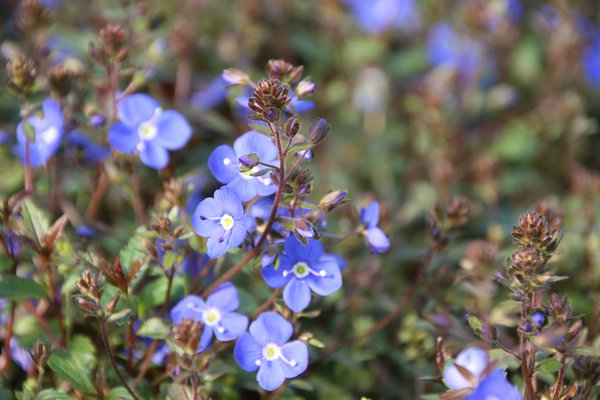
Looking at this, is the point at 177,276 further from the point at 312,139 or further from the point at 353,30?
the point at 353,30

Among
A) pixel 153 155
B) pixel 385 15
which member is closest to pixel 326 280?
pixel 153 155

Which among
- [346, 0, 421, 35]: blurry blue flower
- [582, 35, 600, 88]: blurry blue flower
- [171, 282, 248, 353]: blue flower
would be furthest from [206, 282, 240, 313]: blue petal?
[582, 35, 600, 88]: blurry blue flower

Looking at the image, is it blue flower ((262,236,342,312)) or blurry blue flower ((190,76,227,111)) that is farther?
blurry blue flower ((190,76,227,111))

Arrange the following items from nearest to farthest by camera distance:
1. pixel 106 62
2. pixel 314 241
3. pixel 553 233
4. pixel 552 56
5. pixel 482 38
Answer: pixel 553 233
pixel 314 241
pixel 106 62
pixel 482 38
pixel 552 56

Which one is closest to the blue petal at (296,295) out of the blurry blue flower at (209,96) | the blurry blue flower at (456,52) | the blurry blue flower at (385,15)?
the blurry blue flower at (209,96)

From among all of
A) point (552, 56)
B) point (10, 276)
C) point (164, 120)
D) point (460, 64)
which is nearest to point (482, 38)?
point (460, 64)

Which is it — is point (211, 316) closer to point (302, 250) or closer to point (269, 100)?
point (302, 250)

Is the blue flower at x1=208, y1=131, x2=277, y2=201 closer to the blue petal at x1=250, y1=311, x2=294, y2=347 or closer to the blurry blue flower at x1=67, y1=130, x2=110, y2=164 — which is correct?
the blue petal at x1=250, y1=311, x2=294, y2=347

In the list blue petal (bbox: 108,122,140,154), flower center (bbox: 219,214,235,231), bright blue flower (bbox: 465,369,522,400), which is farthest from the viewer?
blue petal (bbox: 108,122,140,154)
